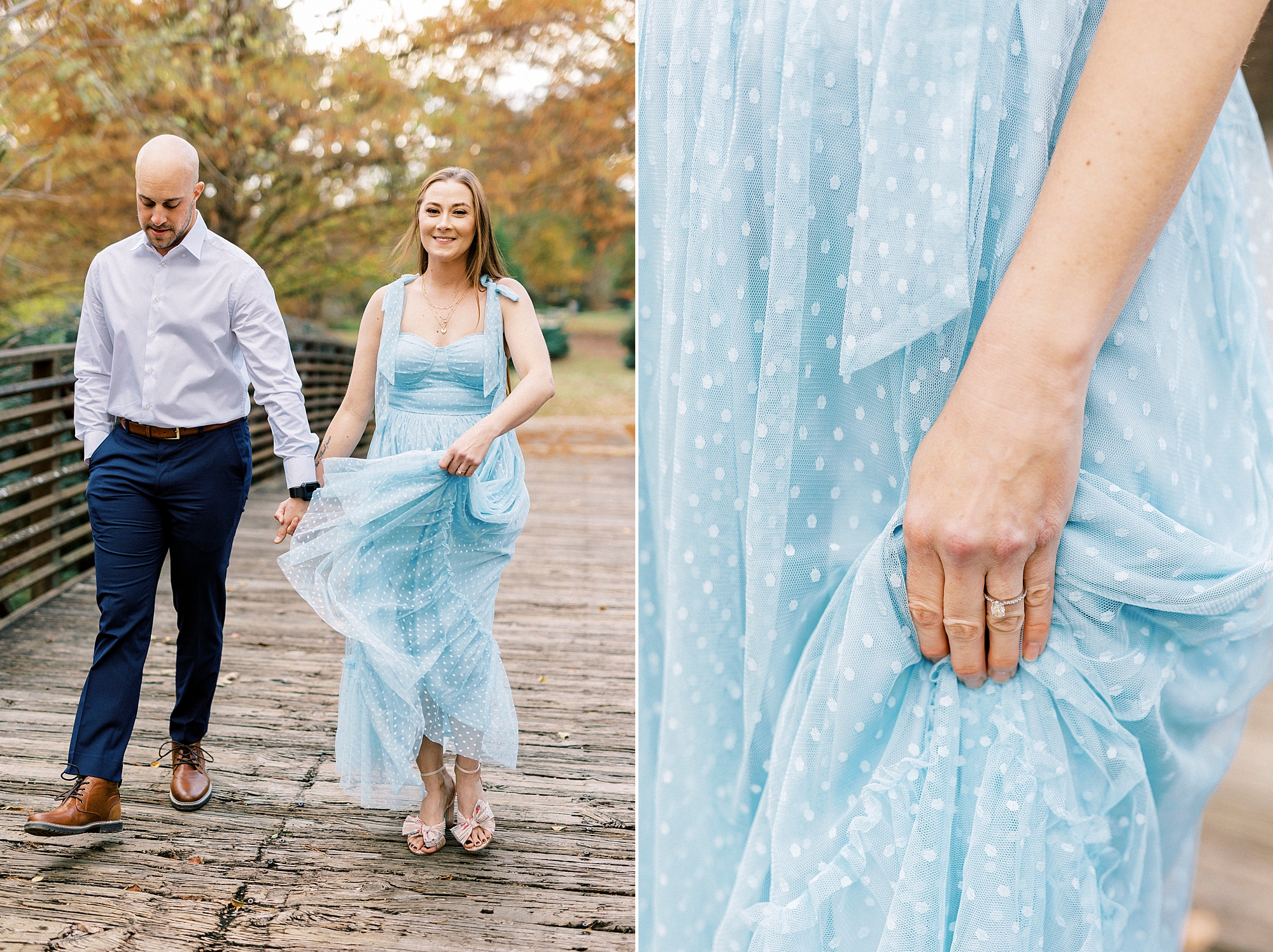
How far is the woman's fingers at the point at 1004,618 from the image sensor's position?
2.38ft

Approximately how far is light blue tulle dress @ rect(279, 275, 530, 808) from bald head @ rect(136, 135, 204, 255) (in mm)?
669

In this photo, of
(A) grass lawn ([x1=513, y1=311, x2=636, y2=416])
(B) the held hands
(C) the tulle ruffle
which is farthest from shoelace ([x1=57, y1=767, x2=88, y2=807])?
(A) grass lawn ([x1=513, y1=311, x2=636, y2=416])

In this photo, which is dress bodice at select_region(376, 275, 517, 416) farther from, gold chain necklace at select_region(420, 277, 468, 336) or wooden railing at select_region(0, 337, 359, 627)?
wooden railing at select_region(0, 337, 359, 627)

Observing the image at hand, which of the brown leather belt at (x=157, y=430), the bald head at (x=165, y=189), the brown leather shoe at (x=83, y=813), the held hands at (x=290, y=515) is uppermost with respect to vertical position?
the bald head at (x=165, y=189)

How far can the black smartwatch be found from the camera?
2.90 m

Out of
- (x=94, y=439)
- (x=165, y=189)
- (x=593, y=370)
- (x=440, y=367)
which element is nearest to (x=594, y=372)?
(x=593, y=370)

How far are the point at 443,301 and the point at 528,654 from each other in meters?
2.64

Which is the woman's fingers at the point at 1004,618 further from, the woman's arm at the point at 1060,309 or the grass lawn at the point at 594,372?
the grass lawn at the point at 594,372

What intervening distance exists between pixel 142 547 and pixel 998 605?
111 inches

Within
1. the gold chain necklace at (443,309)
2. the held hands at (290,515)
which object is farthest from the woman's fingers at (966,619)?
the held hands at (290,515)

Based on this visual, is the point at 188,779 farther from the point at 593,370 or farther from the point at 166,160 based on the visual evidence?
the point at 593,370

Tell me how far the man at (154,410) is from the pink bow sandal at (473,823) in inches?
38.2

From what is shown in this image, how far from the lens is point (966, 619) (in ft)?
2.41

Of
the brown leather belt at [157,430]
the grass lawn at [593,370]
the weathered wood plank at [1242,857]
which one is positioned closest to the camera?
the weathered wood plank at [1242,857]
